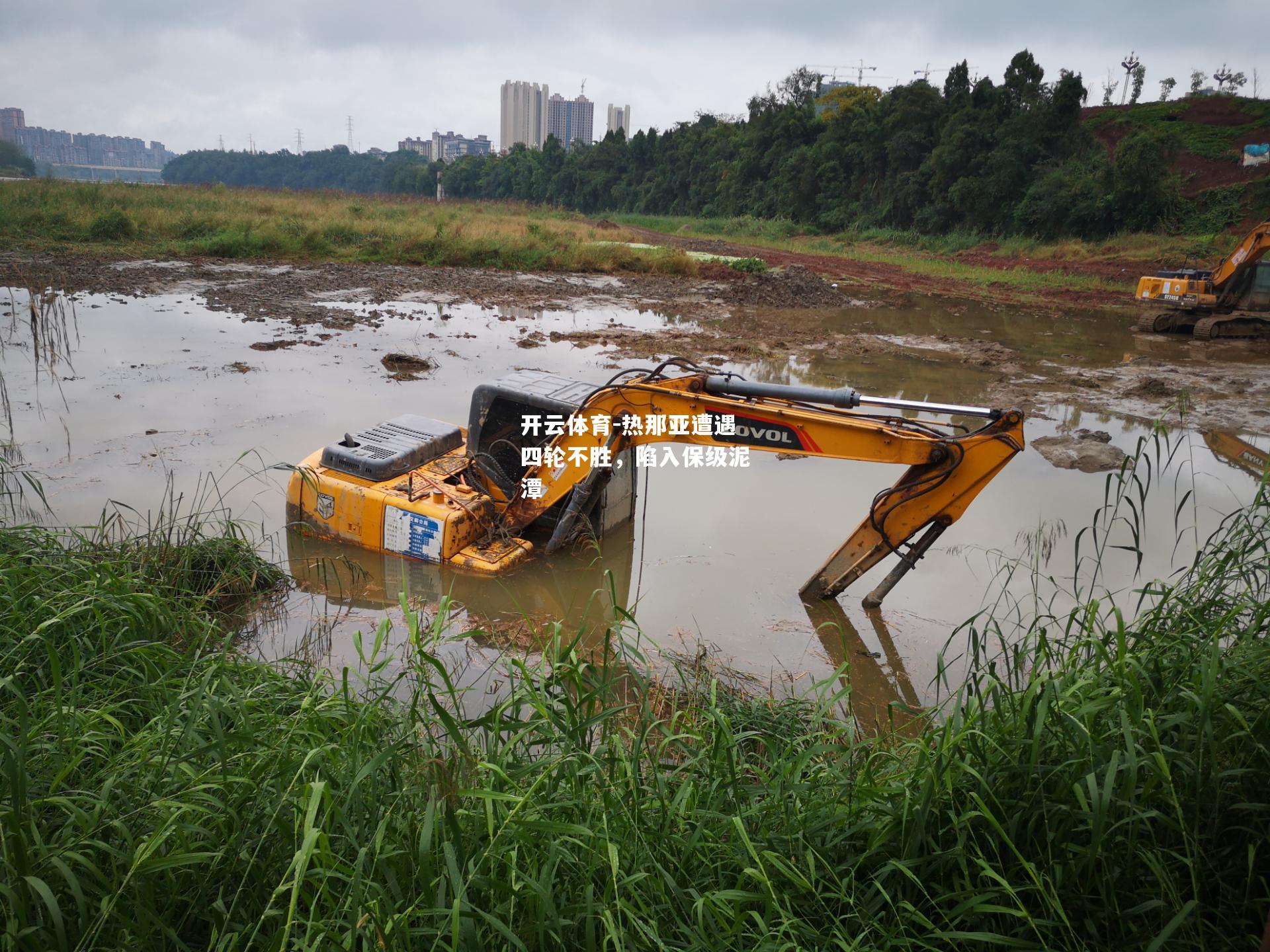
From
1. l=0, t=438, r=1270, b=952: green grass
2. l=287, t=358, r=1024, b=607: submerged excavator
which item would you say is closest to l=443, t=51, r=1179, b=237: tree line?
l=287, t=358, r=1024, b=607: submerged excavator

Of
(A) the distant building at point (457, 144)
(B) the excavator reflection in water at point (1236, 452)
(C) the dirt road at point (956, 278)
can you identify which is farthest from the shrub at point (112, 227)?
(A) the distant building at point (457, 144)

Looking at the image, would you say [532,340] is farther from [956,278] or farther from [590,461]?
[956,278]

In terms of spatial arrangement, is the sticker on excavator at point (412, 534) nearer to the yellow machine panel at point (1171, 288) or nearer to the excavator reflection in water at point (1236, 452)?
the excavator reflection in water at point (1236, 452)

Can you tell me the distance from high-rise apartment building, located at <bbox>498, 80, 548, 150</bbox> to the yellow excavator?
11931 centimetres

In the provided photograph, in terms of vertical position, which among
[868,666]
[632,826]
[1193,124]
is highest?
[1193,124]

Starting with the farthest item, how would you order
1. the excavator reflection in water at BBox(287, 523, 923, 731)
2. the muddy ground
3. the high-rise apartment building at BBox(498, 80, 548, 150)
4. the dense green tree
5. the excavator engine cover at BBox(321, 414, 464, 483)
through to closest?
the high-rise apartment building at BBox(498, 80, 548, 150) < the dense green tree < the muddy ground < the excavator engine cover at BBox(321, 414, 464, 483) < the excavator reflection in water at BBox(287, 523, 923, 731)

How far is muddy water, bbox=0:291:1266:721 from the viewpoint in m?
5.45

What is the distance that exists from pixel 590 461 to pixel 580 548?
3.14 feet

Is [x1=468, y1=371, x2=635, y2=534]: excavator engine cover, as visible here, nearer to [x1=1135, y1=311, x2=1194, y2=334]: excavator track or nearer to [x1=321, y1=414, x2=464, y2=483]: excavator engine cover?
[x1=321, y1=414, x2=464, y2=483]: excavator engine cover

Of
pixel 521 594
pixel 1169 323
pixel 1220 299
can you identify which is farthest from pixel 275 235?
pixel 1220 299

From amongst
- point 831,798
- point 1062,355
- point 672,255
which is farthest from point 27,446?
point 672,255

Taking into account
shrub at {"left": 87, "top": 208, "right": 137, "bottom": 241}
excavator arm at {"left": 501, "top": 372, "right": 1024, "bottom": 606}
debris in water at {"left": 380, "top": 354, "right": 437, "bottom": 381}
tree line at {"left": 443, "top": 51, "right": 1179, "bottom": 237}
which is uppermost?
tree line at {"left": 443, "top": 51, "right": 1179, "bottom": 237}

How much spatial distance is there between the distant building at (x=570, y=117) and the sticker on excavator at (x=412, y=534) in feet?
437

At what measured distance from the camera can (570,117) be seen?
431ft
